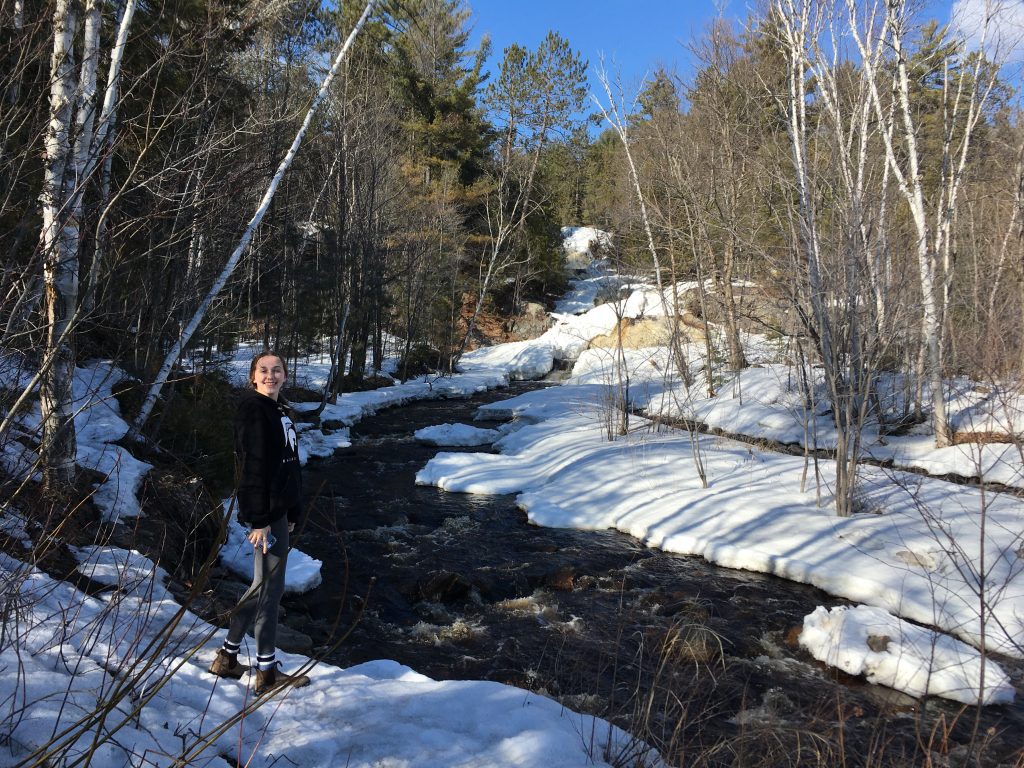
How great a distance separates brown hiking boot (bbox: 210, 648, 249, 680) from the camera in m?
3.31

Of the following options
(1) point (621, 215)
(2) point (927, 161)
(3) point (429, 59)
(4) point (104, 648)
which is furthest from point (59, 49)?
(3) point (429, 59)

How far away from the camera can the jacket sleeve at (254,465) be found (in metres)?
3.27

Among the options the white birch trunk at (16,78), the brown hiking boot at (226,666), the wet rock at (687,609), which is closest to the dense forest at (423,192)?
the white birch trunk at (16,78)

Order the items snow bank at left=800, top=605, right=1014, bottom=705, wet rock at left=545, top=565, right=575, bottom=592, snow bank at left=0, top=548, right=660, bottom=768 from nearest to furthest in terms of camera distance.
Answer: snow bank at left=0, top=548, right=660, bottom=768 → snow bank at left=800, top=605, right=1014, bottom=705 → wet rock at left=545, top=565, right=575, bottom=592

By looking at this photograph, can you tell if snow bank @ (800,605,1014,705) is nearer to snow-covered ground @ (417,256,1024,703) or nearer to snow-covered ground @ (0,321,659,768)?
snow-covered ground @ (417,256,1024,703)

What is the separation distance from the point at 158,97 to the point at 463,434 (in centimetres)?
783

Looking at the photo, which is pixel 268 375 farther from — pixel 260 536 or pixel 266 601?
pixel 266 601

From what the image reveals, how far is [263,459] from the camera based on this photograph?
334cm

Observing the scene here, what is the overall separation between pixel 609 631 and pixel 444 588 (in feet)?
5.51

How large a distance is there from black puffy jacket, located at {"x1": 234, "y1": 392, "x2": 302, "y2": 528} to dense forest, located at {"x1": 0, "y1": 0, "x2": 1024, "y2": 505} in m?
0.72

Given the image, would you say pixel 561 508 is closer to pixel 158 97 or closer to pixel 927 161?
pixel 158 97

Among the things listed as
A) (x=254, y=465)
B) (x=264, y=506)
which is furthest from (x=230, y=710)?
(x=254, y=465)

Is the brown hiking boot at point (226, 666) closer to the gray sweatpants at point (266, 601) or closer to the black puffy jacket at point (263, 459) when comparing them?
the gray sweatpants at point (266, 601)

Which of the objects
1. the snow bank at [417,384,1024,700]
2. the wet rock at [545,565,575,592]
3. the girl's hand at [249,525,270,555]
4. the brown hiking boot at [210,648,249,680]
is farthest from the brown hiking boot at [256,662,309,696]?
the snow bank at [417,384,1024,700]
